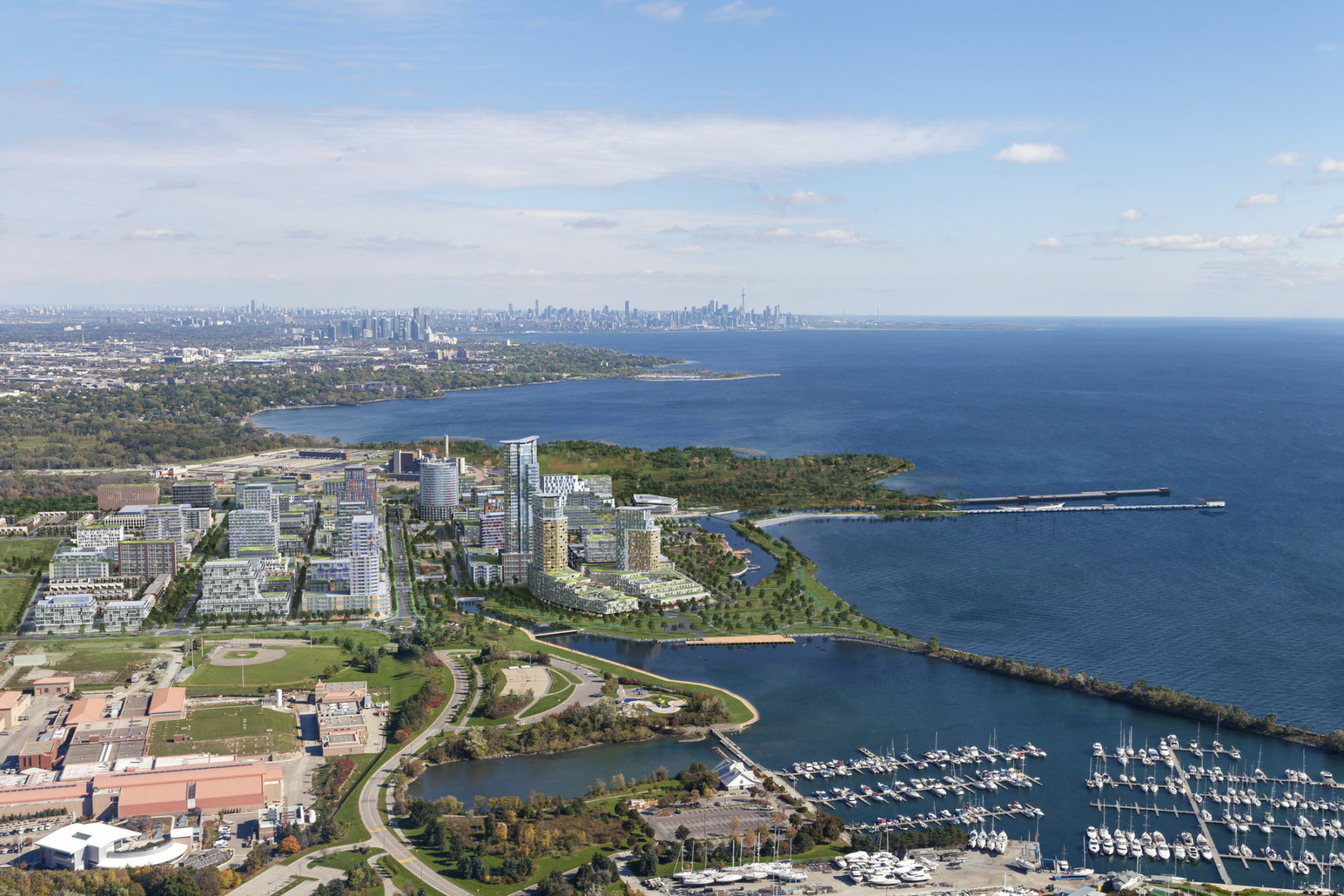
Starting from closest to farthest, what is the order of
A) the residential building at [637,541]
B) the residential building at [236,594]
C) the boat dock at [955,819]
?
the boat dock at [955,819] < the residential building at [236,594] < the residential building at [637,541]

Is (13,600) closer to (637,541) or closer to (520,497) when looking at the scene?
(520,497)

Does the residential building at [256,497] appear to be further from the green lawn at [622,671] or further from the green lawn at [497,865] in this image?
the green lawn at [497,865]

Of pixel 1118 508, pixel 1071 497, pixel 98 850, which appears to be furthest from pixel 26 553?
pixel 1118 508

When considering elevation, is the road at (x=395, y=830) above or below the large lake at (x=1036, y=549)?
below

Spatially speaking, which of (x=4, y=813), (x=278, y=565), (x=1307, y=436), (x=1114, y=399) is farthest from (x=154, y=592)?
(x=1114, y=399)

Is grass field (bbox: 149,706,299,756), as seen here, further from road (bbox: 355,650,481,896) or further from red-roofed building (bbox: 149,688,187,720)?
road (bbox: 355,650,481,896)

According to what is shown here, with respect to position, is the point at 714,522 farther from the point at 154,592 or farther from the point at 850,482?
the point at 154,592

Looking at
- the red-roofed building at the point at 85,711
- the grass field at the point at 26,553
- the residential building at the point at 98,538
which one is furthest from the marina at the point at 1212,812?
the grass field at the point at 26,553

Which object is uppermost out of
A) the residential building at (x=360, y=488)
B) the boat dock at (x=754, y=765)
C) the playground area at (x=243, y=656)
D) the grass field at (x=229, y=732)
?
the residential building at (x=360, y=488)
